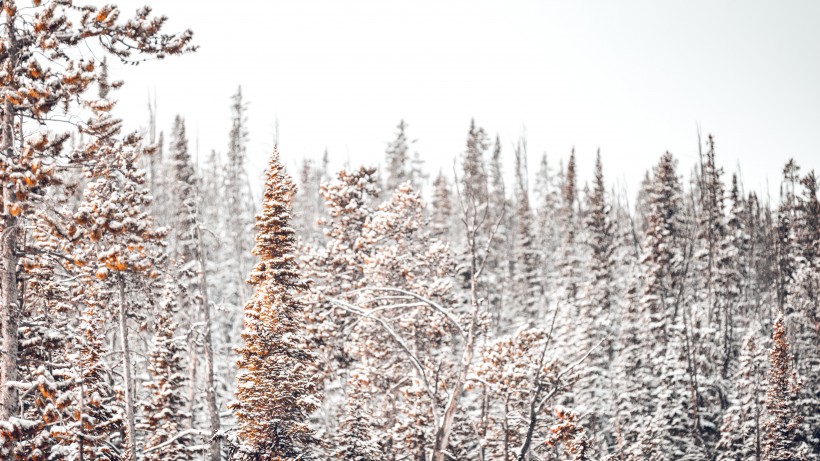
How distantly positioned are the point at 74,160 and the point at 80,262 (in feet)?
5.11

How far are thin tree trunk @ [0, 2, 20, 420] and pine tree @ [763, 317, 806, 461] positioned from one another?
85.7 ft

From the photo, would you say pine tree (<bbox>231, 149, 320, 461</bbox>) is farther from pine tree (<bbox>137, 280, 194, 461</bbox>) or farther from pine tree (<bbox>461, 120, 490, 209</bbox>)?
pine tree (<bbox>461, 120, 490, 209</bbox>)

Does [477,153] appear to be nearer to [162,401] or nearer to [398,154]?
[398,154]

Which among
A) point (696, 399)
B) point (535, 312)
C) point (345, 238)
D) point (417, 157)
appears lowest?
point (696, 399)

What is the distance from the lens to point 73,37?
822 centimetres

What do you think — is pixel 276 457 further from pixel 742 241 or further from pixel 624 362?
pixel 742 241

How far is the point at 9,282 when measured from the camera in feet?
27.1

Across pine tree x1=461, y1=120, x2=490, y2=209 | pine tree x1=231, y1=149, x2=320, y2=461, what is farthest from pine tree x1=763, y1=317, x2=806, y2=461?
pine tree x1=461, y1=120, x2=490, y2=209

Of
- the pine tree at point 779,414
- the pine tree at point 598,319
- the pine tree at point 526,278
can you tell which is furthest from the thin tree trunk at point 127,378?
the pine tree at point 526,278

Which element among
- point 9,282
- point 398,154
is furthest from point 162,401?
point 398,154

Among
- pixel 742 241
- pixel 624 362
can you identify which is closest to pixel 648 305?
pixel 624 362

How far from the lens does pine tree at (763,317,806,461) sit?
78.1ft

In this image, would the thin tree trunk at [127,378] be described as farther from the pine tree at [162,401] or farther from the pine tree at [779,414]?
the pine tree at [779,414]

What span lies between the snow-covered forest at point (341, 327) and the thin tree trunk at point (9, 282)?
0.10 ft
